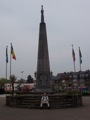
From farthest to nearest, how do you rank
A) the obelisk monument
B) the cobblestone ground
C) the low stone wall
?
the obelisk monument → the low stone wall → the cobblestone ground

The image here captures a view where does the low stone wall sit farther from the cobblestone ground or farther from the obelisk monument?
the obelisk monument

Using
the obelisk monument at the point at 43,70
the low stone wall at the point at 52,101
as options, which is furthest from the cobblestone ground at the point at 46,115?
the obelisk monument at the point at 43,70

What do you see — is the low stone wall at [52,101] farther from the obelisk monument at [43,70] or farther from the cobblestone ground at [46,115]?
the obelisk monument at [43,70]

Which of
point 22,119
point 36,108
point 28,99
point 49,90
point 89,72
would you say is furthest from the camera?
point 89,72

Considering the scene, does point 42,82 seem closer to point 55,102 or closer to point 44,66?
point 44,66

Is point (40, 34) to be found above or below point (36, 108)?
above

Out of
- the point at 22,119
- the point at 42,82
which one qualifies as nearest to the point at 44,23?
the point at 42,82

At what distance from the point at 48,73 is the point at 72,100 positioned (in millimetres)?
10577

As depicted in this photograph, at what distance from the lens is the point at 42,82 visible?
113 feet

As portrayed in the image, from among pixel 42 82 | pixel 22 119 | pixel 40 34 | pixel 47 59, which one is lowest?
pixel 22 119

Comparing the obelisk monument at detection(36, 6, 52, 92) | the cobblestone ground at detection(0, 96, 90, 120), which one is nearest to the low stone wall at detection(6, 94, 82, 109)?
the cobblestone ground at detection(0, 96, 90, 120)

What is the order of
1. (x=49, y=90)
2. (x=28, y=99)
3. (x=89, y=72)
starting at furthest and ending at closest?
(x=89, y=72)
(x=49, y=90)
(x=28, y=99)

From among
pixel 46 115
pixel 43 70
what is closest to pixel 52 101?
pixel 46 115

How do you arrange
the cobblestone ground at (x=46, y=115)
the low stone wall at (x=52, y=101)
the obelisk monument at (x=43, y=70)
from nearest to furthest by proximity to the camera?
the cobblestone ground at (x=46, y=115), the low stone wall at (x=52, y=101), the obelisk monument at (x=43, y=70)
